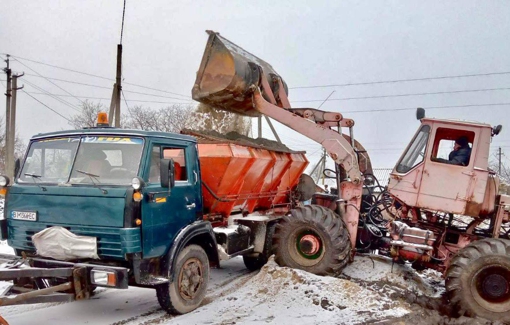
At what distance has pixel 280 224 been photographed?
Answer: 7.98 meters

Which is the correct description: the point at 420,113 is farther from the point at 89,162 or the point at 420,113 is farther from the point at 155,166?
the point at 89,162

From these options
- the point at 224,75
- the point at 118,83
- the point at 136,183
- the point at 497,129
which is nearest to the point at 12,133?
the point at 118,83

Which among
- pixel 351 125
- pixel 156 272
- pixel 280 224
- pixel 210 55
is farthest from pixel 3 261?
pixel 351 125

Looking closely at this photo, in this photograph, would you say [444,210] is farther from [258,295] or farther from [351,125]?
[258,295]

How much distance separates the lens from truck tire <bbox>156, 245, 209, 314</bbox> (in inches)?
220

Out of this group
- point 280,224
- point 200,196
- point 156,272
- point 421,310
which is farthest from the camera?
point 280,224

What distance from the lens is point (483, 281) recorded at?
20.5 ft

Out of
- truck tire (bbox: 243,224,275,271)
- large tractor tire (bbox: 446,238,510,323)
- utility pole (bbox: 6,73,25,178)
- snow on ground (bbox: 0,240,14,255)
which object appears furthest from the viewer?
utility pole (bbox: 6,73,25,178)

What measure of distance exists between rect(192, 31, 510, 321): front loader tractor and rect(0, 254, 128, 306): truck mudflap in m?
3.72

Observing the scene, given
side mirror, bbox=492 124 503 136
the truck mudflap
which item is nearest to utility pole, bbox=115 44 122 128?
the truck mudflap

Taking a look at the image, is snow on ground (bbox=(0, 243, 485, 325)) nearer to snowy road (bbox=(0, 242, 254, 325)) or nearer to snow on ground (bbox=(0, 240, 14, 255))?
snowy road (bbox=(0, 242, 254, 325))

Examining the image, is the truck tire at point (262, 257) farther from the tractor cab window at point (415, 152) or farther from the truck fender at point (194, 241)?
the tractor cab window at point (415, 152)

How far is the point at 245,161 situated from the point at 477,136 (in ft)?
12.5

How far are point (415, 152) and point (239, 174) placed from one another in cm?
306
